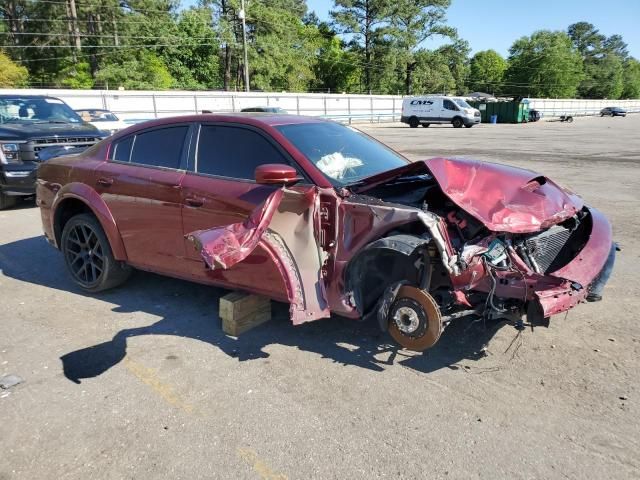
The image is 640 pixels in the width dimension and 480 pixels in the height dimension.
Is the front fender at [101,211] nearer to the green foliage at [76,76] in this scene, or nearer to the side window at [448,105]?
the side window at [448,105]

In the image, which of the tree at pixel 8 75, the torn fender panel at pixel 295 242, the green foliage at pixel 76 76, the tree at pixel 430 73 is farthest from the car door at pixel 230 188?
the tree at pixel 430 73

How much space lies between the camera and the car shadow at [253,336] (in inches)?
143

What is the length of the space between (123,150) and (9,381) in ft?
7.51

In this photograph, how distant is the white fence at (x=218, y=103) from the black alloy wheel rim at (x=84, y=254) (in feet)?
65.4

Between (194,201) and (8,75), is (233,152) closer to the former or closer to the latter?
(194,201)

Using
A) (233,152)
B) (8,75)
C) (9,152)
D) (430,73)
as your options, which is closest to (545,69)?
(430,73)

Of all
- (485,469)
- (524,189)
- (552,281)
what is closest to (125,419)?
(485,469)

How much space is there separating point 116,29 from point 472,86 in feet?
246

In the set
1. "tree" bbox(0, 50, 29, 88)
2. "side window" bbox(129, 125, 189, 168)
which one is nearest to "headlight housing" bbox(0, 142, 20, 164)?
"side window" bbox(129, 125, 189, 168)

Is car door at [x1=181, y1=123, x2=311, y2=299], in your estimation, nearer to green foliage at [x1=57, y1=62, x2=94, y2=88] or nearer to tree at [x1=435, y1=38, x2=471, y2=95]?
green foliage at [x1=57, y1=62, x2=94, y2=88]

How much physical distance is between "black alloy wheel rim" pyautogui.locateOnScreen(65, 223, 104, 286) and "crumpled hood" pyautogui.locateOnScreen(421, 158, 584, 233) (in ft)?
10.8

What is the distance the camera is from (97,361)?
3.71 meters

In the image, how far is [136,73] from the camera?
46812mm

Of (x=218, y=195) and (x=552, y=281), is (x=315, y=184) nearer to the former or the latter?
(x=218, y=195)
